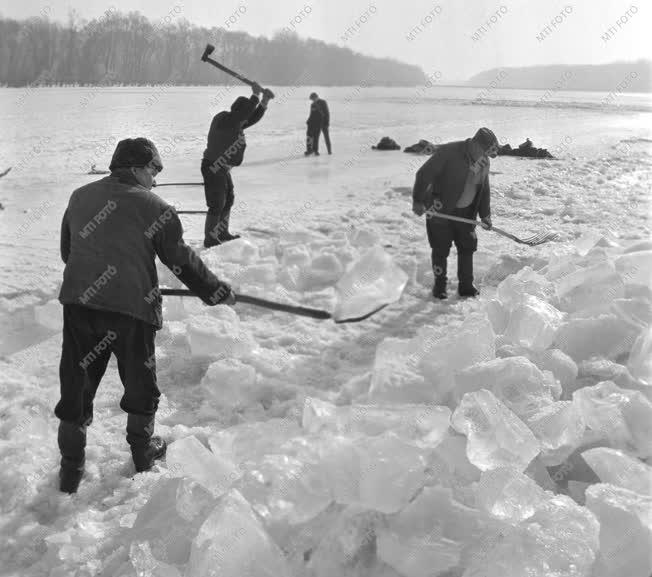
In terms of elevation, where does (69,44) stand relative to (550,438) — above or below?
above

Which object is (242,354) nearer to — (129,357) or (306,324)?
(306,324)

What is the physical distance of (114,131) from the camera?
15.7 metres

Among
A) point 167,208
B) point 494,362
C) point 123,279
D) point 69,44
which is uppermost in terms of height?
point 69,44

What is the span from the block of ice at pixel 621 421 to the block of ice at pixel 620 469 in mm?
181

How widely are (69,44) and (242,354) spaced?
63230 millimetres

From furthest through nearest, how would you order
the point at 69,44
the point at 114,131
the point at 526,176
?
1. the point at 69,44
2. the point at 114,131
3. the point at 526,176

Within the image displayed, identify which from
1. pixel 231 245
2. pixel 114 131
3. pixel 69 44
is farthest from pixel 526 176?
pixel 69 44

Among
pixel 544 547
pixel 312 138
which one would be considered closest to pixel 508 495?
pixel 544 547

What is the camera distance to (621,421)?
2.42 meters

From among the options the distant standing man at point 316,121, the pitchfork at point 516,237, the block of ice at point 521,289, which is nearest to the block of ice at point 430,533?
the block of ice at point 521,289

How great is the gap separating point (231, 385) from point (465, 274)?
2.38 m

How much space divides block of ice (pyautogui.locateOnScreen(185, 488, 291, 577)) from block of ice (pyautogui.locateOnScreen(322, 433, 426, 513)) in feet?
0.93

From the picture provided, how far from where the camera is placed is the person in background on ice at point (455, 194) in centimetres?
448

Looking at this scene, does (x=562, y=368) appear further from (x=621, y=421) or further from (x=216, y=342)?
(x=216, y=342)
